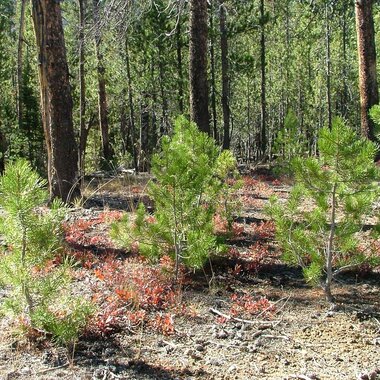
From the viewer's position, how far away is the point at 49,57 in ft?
25.4

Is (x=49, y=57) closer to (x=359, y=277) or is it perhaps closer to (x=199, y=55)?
(x=199, y=55)

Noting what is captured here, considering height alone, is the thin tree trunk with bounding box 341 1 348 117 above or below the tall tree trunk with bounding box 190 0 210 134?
above

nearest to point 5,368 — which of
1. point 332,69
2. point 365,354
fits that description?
point 365,354

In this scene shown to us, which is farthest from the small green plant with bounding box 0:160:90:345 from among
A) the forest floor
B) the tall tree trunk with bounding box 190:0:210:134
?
the tall tree trunk with bounding box 190:0:210:134

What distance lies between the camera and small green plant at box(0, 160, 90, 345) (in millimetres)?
3301

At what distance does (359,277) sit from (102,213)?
409cm

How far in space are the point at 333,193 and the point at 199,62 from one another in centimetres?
453

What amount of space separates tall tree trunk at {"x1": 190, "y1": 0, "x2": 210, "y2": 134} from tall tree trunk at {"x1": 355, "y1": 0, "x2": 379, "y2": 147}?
2.53 m

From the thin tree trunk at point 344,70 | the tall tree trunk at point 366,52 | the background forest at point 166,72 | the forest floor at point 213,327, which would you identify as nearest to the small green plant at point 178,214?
the forest floor at point 213,327

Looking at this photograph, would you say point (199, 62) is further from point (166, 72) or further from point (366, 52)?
point (166, 72)

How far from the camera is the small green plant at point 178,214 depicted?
4.60m

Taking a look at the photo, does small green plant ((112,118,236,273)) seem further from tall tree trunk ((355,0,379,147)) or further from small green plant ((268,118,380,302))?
tall tree trunk ((355,0,379,147))

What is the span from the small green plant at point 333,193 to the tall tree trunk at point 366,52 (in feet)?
13.5

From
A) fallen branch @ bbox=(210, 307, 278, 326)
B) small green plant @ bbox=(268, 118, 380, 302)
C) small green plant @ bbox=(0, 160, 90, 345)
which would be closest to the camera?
small green plant @ bbox=(0, 160, 90, 345)
